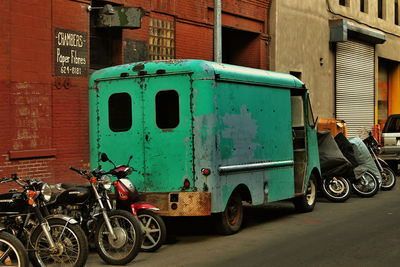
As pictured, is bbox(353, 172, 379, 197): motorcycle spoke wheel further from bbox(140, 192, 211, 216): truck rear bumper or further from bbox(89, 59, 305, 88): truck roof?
bbox(140, 192, 211, 216): truck rear bumper

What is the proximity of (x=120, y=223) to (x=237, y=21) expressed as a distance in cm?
1419

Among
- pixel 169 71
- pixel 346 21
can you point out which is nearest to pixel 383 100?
pixel 346 21

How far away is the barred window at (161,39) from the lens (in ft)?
58.4

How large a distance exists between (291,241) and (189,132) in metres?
1.99

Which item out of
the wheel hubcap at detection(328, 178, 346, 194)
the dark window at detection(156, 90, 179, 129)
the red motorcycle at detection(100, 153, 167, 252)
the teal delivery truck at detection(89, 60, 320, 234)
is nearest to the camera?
the red motorcycle at detection(100, 153, 167, 252)

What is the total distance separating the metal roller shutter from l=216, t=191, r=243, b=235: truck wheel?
18501mm

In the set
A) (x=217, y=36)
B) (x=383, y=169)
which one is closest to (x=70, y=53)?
(x=217, y=36)

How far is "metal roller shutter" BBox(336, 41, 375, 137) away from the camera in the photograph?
2884 cm

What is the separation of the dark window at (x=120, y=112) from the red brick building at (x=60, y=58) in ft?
12.2

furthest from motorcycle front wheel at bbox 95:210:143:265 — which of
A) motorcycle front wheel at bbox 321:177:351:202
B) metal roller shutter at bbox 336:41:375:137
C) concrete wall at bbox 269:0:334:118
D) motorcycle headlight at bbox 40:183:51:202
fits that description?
metal roller shutter at bbox 336:41:375:137

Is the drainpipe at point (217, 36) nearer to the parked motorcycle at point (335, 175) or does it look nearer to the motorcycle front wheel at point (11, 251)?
the parked motorcycle at point (335, 175)

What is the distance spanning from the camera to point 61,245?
759cm

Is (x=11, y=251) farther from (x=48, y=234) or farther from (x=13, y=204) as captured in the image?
(x=13, y=204)

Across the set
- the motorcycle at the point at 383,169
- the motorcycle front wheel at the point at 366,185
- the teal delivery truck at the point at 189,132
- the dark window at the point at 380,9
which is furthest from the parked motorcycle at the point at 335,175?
the dark window at the point at 380,9
